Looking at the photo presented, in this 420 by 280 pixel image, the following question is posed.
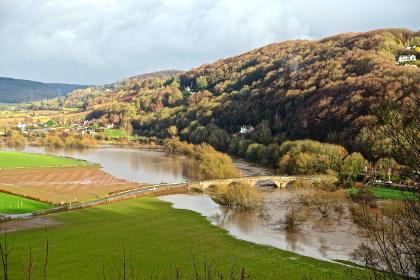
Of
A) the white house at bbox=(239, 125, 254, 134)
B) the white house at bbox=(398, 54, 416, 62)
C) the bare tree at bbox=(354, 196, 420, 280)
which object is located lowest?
the bare tree at bbox=(354, 196, 420, 280)

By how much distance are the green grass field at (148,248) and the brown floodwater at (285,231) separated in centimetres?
193

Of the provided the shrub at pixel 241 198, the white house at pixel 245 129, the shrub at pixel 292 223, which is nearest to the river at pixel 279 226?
the shrub at pixel 292 223

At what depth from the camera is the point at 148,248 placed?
29.5 metres

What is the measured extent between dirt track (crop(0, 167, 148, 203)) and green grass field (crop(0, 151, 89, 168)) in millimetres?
4657

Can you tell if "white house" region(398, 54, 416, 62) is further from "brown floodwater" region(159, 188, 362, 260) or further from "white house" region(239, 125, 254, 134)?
"brown floodwater" region(159, 188, 362, 260)

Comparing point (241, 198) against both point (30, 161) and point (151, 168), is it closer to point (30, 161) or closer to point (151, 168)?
point (151, 168)

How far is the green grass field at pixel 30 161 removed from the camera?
7981 centimetres

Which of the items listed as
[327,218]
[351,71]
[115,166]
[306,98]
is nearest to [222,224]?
[327,218]

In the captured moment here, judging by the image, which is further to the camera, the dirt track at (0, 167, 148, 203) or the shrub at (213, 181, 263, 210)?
the dirt track at (0, 167, 148, 203)

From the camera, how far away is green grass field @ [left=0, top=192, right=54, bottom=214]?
41.4 metres

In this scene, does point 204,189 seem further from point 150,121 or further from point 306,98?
point 150,121

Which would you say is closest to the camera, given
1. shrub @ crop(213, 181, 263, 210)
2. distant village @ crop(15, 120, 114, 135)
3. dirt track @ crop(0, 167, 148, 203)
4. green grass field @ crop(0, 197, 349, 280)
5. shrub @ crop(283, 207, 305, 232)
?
green grass field @ crop(0, 197, 349, 280)

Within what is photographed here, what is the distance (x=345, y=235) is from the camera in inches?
1339

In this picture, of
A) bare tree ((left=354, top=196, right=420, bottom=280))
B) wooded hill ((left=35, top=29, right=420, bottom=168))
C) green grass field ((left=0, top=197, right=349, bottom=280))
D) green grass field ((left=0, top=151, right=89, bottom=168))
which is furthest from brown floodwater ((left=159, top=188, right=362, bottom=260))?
green grass field ((left=0, top=151, right=89, bottom=168))
